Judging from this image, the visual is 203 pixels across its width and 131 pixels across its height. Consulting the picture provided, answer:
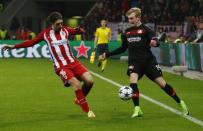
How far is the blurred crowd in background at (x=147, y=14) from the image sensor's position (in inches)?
1508

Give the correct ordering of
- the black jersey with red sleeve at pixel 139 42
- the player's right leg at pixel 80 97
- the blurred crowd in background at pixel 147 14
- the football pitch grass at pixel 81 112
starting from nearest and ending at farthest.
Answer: the football pitch grass at pixel 81 112 < the player's right leg at pixel 80 97 < the black jersey with red sleeve at pixel 139 42 < the blurred crowd in background at pixel 147 14

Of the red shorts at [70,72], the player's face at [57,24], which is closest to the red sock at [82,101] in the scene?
the red shorts at [70,72]

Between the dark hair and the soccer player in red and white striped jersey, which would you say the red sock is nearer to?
the soccer player in red and white striped jersey

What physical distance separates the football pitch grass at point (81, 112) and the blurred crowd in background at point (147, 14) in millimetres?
15217

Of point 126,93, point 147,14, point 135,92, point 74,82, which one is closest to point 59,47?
point 74,82

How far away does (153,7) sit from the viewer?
4266 centimetres

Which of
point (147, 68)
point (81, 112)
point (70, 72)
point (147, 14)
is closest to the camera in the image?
point (70, 72)

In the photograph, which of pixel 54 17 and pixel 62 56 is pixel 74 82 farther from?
pixel 54 17

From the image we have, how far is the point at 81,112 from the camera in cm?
1243

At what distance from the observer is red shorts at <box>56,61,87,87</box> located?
11766 mm

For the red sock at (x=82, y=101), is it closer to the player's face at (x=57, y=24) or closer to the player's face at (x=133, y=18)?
the player's face at (x=57, y=24)

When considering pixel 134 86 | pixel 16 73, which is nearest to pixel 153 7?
pixel 16 73

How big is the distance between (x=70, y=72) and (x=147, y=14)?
3070cm

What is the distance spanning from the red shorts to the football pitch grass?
2.37ft
